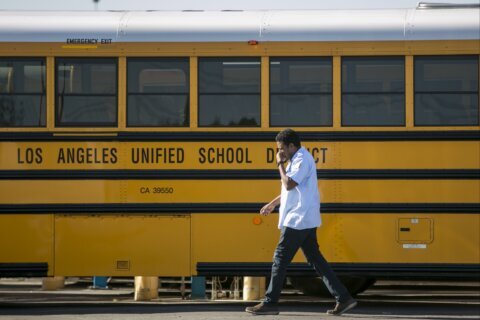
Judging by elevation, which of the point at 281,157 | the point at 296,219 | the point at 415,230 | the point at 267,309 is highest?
the point at 281,157

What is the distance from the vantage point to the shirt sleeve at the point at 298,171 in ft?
31.5

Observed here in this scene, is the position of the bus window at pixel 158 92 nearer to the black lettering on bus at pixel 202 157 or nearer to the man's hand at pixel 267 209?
the black lettering on bus at pixel 202 157

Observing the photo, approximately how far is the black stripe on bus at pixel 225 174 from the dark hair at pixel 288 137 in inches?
36.8

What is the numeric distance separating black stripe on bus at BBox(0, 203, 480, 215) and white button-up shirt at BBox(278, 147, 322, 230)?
0.93 m

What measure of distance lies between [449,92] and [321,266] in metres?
2.07

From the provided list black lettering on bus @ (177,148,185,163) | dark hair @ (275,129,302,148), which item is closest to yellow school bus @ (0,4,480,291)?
black lettering on bus @ (177,148,185,163)

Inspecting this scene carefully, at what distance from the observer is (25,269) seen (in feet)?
35.7

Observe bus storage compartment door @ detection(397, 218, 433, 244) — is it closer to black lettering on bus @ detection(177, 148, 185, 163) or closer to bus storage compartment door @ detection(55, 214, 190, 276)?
bus storage compartment door @ detection(55, 214, 190, 276)

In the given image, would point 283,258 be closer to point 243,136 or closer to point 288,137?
point 288,137

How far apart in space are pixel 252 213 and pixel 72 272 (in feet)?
5.59

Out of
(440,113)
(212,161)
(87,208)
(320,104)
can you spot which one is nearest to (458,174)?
(440,113)

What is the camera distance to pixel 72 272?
10852 mm

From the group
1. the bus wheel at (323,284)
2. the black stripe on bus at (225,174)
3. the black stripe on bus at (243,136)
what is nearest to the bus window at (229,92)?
the black stripe on bus at (243,136)

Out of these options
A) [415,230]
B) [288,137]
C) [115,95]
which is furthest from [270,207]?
[115,95]
